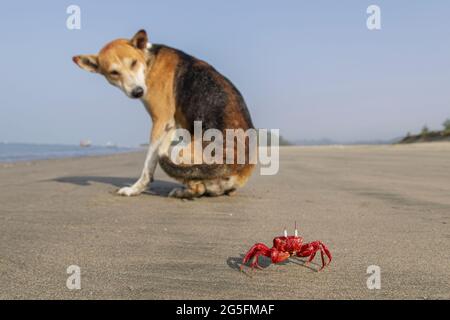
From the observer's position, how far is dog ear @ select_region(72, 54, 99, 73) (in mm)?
5270

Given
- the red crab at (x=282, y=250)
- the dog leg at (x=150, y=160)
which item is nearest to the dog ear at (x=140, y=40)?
the dog leg at (x=150, y=160)

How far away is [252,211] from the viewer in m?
4.07

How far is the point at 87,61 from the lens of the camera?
5.30 m

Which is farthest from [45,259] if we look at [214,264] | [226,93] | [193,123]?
[226,93]

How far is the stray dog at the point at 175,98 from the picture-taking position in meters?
4.74

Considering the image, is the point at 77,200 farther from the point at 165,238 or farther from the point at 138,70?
the point at 165,238

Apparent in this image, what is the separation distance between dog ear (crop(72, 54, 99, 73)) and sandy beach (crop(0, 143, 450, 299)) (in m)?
1.47

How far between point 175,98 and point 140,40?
0.78 metres

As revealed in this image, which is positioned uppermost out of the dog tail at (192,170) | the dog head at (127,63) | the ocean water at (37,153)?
the dog head at (127,63)
